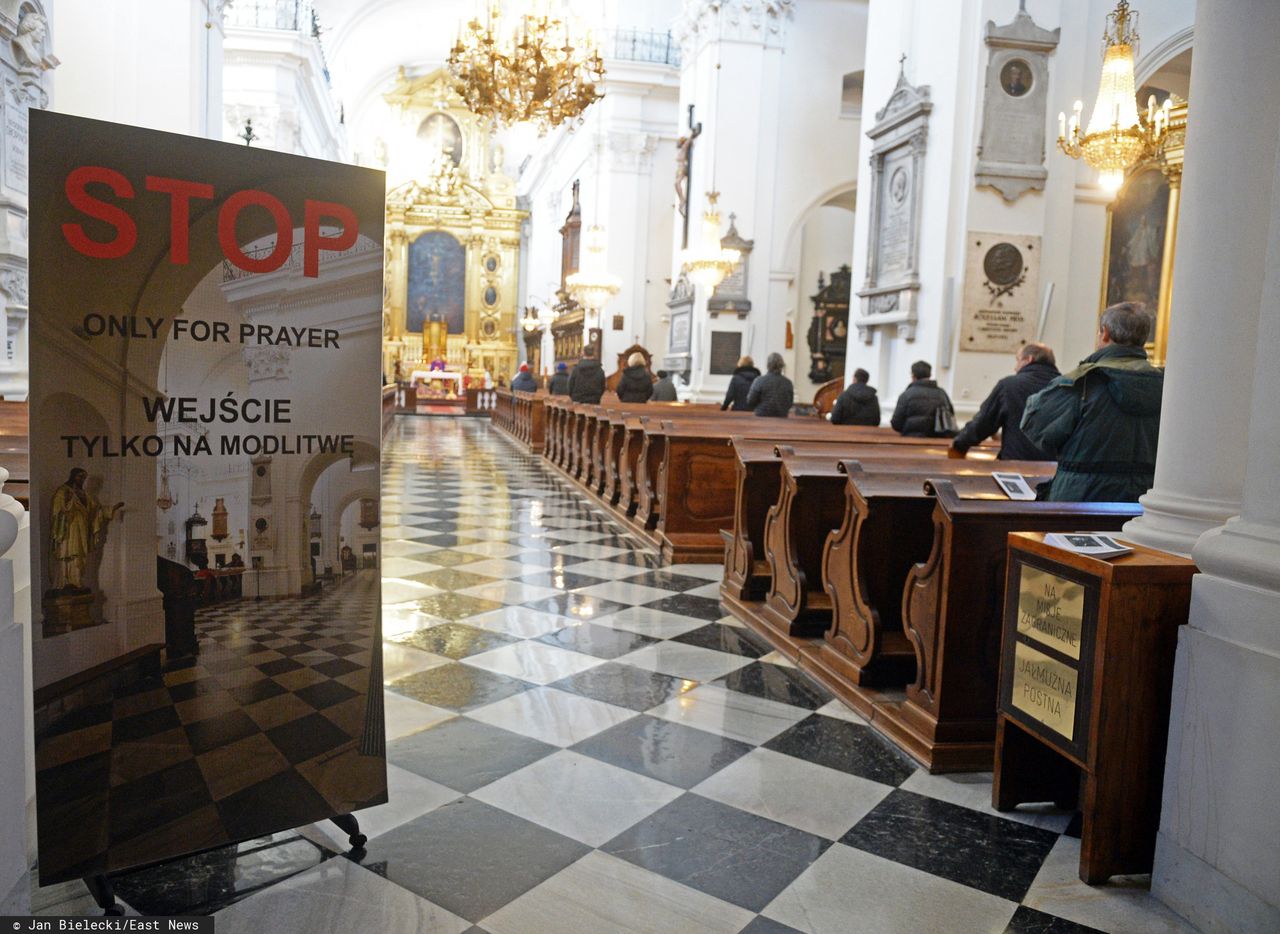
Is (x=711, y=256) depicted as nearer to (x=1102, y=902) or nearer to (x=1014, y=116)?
(x=1014, y=116)

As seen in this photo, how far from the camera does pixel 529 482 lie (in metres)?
9.38

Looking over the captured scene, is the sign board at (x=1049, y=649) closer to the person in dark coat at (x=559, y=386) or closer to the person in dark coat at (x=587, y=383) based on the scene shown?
the person in dark coat at (x=587, y=383)

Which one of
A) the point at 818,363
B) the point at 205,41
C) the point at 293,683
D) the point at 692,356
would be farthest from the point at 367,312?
the point at 818,363

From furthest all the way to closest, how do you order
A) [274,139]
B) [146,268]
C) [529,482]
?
[274,139] < [529,482] < [146,268]

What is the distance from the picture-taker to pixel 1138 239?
25.9 ft

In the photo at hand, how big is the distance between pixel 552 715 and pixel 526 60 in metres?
7.86

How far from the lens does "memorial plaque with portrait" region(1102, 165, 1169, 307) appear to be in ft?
25.6

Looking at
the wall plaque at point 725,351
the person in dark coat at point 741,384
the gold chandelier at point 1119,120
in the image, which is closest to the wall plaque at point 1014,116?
the gold chandelier at point 1119,120

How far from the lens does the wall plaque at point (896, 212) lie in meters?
8.23

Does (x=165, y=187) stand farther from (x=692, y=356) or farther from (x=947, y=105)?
(x=692, y=356)

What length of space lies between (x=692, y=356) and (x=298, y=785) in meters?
11.6

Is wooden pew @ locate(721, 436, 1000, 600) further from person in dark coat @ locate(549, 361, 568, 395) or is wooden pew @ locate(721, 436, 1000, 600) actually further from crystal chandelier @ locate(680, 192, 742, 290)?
person in dark coat @ locate(549, 361, 568, 395)

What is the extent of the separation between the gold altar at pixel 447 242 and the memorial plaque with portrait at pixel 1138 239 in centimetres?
2323

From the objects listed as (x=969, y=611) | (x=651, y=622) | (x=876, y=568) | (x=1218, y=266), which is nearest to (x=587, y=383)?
(x=651, y=622)
